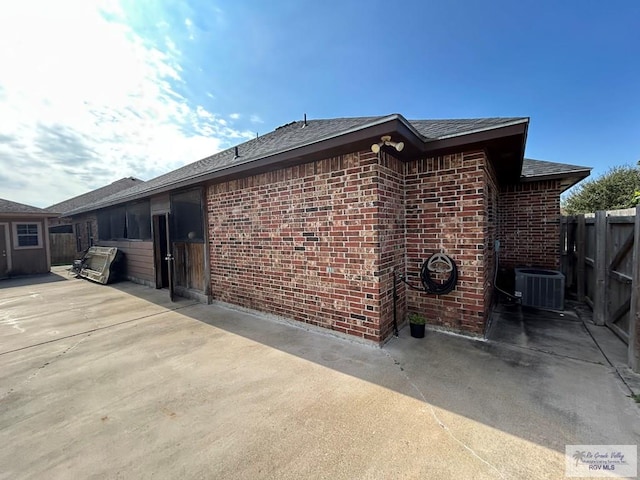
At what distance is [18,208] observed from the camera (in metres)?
11.1

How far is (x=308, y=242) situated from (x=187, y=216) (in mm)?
3670

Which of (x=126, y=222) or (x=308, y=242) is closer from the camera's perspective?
(x=308, y=242)

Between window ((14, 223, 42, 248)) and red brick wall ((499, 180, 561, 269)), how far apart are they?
17.5 metres

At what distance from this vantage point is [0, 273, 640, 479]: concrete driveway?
166 cm

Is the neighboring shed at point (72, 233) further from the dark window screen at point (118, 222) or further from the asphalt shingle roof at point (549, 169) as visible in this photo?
the asphalt shingle roof at point (549, 169)

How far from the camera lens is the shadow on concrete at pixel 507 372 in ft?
6.35

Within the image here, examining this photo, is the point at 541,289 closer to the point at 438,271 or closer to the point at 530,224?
the point at 530,224

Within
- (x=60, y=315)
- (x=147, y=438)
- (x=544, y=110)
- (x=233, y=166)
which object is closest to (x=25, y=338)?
(x=60, y=315)

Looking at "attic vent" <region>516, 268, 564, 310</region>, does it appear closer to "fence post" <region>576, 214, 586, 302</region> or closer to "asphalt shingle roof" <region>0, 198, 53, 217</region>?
"fence post" <region>576, 214, 586, 302</region>

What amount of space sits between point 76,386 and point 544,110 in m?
14.5

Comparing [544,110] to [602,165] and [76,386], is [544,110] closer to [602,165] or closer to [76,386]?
[602,165]

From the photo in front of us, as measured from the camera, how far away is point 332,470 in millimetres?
1588

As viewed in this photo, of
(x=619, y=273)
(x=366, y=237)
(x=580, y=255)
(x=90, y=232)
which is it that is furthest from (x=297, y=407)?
(x=90, y=232)

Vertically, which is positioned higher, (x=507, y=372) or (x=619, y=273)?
(x=619, y=273)
